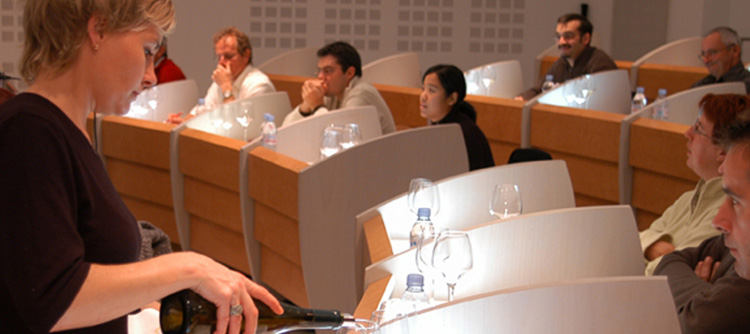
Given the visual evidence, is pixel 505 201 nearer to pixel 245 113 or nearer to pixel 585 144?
pixel 585 144

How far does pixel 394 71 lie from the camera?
7.53 meters

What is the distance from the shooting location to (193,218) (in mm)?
4961

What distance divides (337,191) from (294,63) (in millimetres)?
4601

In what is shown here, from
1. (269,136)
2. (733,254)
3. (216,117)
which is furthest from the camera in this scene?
(216,117)

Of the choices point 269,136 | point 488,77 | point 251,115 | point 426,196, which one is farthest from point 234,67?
point 426,196

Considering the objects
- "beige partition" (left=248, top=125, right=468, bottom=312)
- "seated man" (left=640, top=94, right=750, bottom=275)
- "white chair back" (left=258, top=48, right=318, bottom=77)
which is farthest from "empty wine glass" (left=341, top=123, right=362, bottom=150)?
"white chair back" (left=258, top=48, right=318, bottom=77)

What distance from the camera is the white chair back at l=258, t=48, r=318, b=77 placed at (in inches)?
309

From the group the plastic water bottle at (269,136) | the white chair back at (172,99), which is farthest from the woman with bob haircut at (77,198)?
the white chair back at (172,99)

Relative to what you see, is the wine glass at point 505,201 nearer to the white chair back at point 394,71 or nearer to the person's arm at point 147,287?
the person's arm at point 147,287

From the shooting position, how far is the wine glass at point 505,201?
258 cm

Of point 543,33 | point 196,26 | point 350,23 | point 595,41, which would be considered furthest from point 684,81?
point 196,26

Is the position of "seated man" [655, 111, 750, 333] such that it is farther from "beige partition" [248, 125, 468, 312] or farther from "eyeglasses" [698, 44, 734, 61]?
"eyeglasses" [698, 44, 734, 61]

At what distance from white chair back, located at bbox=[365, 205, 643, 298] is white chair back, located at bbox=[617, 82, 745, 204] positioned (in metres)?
2.20

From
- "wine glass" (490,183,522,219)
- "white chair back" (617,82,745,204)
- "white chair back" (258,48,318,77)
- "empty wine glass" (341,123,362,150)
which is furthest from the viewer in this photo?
"white chair back" (258,48,318,77)
